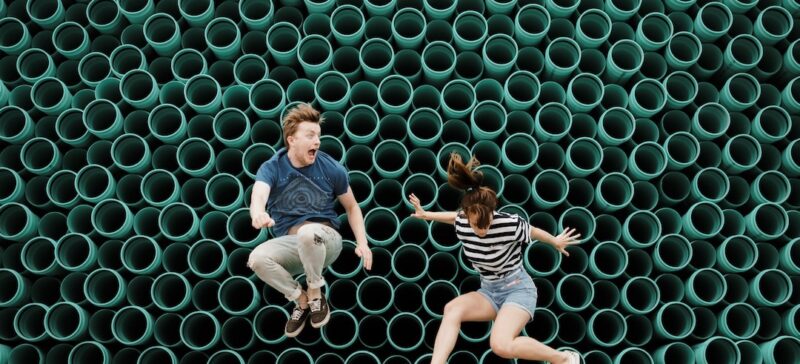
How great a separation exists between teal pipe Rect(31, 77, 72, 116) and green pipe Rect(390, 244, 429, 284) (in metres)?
2.21

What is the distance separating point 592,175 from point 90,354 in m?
3.05

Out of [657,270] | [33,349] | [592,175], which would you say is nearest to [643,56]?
[592,175]

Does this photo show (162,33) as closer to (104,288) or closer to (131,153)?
(131,153)

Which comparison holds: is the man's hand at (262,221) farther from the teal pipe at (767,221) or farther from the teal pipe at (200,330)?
the teal pipe at (767,221)

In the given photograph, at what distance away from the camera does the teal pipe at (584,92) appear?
3.01 metres

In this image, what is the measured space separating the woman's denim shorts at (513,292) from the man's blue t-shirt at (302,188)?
83 cm

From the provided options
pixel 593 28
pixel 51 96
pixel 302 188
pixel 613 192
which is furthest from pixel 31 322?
pixel 593 28

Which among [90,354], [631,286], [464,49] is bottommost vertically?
[90,354]

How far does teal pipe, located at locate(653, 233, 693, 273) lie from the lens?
2.79 m

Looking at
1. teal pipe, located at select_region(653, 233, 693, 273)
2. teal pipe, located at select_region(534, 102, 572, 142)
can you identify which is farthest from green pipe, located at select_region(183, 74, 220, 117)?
teal pipe, located at select_region(653, 233, 693, 273)

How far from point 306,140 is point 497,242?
959mm

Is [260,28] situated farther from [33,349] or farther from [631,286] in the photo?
[631,286]

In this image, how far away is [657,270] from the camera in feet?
9.43

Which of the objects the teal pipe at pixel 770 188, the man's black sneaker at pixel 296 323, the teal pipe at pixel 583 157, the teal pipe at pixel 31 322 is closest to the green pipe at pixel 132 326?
the teal pipe at pixel 31 322
